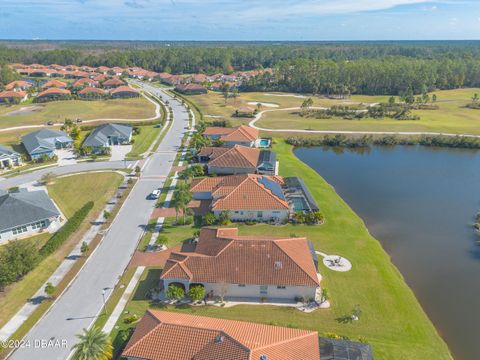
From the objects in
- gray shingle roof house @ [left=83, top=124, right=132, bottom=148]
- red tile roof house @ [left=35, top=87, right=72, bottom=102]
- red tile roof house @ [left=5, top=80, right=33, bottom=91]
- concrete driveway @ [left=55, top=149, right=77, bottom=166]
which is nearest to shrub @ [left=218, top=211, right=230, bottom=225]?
Result: concrete driveway @ [left=55, top=149, right=77, bottom=166]

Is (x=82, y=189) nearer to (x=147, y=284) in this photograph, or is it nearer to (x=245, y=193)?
(x=245, y=193)

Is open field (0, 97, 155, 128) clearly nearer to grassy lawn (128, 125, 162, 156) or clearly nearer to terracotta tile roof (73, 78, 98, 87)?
grassy lawn (128, 125, 162, 156)

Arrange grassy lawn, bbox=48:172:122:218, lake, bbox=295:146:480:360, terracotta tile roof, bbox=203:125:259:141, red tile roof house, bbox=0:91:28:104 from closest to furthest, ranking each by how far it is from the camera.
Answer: lake, bbox=295:146:480:360, grassy lawn, bbox=48:172:122:218, terracotta tile roof, bbox=203:125:259:141, red tile roof house, bbox=0:91:28:104

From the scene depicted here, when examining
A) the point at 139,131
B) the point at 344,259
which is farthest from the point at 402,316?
the point at 139,131

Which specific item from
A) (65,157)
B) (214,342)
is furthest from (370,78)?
(214,342)

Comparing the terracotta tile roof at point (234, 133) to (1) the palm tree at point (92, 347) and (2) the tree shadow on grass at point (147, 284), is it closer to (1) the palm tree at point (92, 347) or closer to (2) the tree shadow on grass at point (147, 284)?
(2) the tree shadow on grass at point (147, 284)

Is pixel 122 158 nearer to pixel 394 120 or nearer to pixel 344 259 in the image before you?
pixel 344 259
